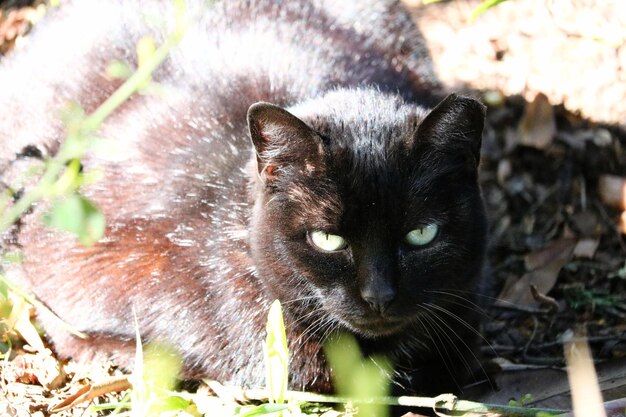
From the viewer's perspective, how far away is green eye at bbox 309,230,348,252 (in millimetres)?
2371

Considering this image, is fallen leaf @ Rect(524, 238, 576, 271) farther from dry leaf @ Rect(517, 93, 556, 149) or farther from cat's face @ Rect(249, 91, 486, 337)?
cat's face @ Rect(249, 91, 486, 337)

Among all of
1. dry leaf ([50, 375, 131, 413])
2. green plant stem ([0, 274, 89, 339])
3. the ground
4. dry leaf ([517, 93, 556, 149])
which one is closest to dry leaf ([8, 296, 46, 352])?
green plant stem ([0, 274, 89, 339])

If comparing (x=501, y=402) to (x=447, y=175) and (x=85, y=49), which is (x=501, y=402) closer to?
(x=447, y=175)

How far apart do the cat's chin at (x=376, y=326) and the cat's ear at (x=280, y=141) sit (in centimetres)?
46

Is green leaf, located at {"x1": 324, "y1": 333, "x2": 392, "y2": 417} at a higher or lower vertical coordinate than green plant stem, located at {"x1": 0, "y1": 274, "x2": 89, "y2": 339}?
lower

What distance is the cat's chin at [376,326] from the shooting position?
7.98 ft

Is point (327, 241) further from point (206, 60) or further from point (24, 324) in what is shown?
point (24, 324)

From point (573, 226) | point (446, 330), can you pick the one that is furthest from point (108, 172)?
point (573, 226)

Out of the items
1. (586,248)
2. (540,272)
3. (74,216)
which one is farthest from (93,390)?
(586,248)

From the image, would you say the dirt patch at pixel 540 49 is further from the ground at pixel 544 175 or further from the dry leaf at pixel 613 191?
the dry leaf at pixel 613 191

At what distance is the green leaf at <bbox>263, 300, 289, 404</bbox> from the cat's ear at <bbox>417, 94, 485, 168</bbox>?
629 mm

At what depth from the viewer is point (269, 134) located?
239 cm

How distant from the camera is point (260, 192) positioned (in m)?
2.58

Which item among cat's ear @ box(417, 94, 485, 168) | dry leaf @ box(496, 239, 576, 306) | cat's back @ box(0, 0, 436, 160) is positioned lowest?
cat's ear @ box(417, 94, 485, 168)
